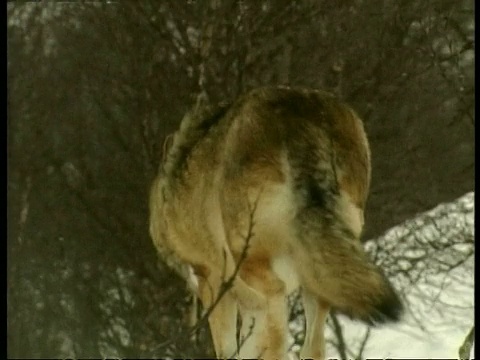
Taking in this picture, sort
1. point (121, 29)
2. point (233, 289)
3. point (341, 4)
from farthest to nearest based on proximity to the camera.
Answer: point (121, 29) < point (341, 4) < point (233, 289)

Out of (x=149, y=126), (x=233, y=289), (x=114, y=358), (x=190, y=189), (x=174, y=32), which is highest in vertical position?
(x=174, y=32)

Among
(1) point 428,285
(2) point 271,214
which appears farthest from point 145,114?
(1) point 428,285

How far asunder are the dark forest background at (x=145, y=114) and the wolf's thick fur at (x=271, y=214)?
0.16 ft

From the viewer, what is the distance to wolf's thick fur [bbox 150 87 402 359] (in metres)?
1.42

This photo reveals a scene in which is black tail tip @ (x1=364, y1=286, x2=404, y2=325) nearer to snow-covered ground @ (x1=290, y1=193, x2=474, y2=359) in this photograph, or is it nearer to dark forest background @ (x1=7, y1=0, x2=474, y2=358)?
snow-covered ground @ (x1=290, y1=193, x2=474, y2=359)

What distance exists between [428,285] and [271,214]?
0.36 meters

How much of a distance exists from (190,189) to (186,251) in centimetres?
13

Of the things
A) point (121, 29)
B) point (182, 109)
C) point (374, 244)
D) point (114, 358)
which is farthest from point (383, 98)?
point (114, 358)

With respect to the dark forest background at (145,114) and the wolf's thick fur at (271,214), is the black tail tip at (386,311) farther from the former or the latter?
the dark forest background at (145,114)

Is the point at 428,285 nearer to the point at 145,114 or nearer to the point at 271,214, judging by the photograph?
the point at 271,214

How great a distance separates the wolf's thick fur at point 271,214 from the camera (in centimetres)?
142

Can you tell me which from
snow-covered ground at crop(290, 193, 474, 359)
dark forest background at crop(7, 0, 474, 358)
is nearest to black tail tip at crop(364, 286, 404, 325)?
snow-covered ground at crop(290, 193, 474, 359)
